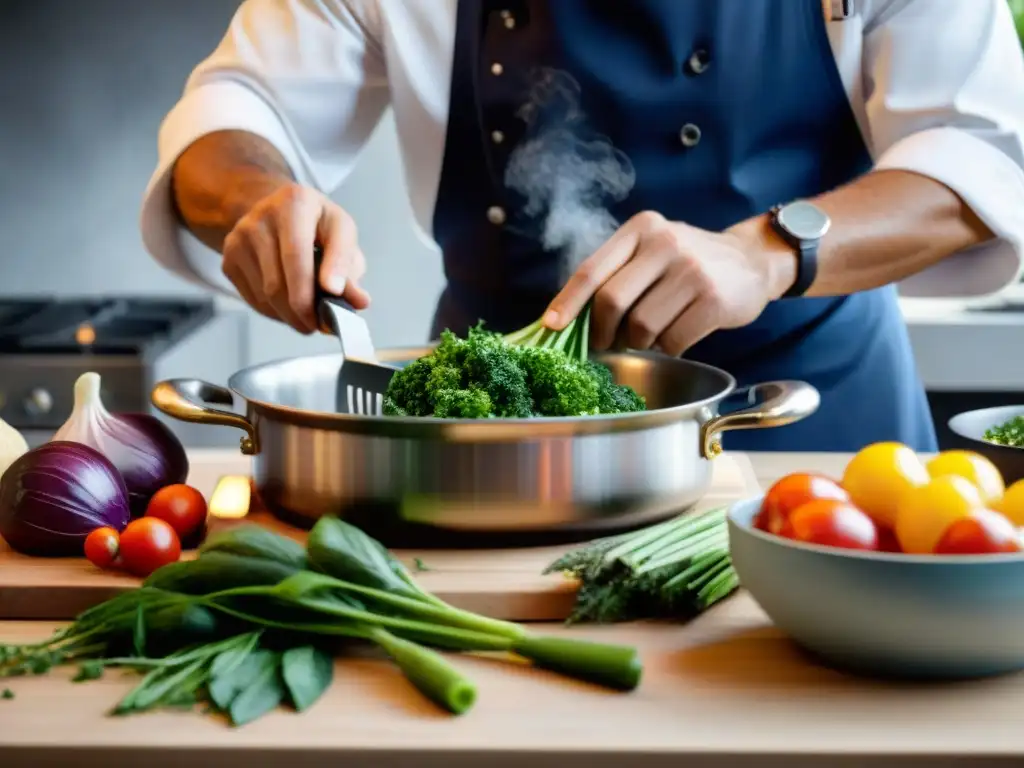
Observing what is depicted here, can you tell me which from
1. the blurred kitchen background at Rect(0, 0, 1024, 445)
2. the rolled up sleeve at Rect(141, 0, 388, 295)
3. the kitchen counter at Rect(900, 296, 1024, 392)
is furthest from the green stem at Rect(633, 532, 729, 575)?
the blurred kitchen background at Rect(0, 0, 1024, 445)

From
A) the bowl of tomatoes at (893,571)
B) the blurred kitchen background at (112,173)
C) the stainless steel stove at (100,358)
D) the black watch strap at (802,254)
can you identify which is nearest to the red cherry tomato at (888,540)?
the bowl of tomatoes at (893,571)

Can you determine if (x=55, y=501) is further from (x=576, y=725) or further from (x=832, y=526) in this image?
(x=832, y=526)

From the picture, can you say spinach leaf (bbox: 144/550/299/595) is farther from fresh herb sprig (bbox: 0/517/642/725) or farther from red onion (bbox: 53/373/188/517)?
red onion (bbox: 53/373/188/517)

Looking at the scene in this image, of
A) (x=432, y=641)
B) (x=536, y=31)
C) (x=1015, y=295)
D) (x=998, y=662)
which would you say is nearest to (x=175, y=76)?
(x=536, y=31)

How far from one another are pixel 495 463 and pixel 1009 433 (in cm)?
47

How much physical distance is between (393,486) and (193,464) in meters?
0.49

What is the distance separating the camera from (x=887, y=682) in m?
0.82

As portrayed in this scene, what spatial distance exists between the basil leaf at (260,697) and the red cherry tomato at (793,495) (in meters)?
0.34

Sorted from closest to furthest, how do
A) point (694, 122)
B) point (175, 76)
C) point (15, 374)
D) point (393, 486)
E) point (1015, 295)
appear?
point (393, 486)
point (694, 122)
point (15, 374)
point (1015, 295)
point (175, 76)

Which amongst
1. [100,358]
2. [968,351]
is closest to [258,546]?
[100,358]

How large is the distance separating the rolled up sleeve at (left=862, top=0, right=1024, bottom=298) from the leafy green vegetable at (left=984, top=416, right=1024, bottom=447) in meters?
0.38

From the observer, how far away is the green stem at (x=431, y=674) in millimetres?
757

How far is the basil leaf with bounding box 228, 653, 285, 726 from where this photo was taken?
744mm

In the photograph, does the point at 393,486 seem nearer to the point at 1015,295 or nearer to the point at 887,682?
the point at 887,682
